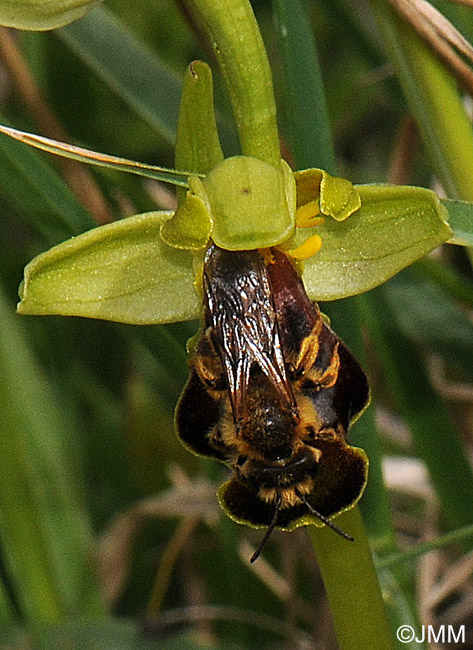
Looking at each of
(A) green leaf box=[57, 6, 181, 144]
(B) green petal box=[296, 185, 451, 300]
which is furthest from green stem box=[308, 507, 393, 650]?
→ (A) green leaf box=[57, 6, 181, 144]

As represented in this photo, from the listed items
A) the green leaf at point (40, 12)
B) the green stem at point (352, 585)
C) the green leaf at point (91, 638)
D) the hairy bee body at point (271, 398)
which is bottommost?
the green leaf at point (91, 638)

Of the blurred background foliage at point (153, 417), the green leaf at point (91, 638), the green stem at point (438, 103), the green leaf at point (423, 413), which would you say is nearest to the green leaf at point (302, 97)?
the blurred background foliage at point (153, 417)

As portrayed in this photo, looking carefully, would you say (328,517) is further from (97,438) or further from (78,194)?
(97,438)

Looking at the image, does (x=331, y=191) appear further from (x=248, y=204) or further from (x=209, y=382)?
(x=209, y=382)

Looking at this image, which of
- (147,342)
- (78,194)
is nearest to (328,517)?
(147,342)

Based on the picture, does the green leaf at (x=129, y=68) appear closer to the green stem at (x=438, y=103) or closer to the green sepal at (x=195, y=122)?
the green stem at (x=438, y=103)

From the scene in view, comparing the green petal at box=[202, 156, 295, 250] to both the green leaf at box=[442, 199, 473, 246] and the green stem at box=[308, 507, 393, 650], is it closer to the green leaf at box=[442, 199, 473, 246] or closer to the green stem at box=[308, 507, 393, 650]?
the green leaf at box=[442, 199, 473, 246]

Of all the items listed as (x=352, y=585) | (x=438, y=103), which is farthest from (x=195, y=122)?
(x=352, y=585)
